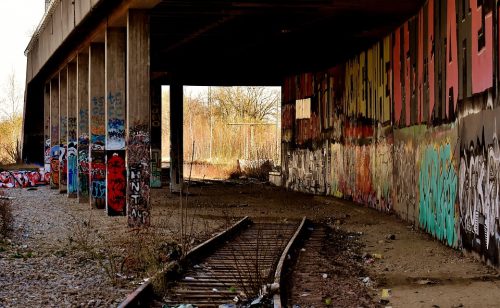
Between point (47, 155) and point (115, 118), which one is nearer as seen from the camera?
point (115, 118)

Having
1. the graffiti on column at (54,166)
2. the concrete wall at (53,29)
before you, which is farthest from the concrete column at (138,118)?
the graffiti on column at (54,166)

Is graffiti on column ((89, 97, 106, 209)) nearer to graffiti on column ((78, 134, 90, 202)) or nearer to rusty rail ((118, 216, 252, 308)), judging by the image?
graffiti on column ((78, 134, 90, 202))

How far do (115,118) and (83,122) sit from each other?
6.89m

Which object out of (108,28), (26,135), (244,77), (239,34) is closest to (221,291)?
(108,28)

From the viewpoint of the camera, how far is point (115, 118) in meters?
20.5

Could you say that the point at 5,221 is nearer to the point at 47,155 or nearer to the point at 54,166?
the point at 54,166

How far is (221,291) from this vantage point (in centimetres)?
950

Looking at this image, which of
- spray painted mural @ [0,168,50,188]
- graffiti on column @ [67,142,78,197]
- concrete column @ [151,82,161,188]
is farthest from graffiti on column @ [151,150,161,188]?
graffiti on column @ [67,142,78,197]

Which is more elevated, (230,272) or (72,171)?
(72,171)

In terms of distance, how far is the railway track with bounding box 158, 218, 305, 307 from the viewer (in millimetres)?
9031

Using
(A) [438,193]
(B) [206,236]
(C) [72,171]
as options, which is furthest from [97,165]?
(A) [438,193]

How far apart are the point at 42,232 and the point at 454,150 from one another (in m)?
8.69

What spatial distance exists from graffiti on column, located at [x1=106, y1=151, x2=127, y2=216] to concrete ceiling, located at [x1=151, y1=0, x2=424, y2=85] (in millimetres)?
3561

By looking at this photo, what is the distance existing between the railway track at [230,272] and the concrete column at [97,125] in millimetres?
8632
